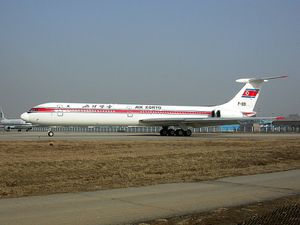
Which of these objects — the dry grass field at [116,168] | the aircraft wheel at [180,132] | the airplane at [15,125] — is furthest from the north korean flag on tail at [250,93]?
the airplane at [15,125]

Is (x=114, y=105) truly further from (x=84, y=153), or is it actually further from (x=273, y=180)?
(x=273, y=180)

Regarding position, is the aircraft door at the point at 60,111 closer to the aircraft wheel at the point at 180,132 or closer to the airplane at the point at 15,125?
the aircraft wheel at the point at 180,132

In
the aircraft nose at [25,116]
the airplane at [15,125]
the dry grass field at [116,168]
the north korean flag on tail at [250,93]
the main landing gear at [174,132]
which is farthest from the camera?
the airplane at [15,125]

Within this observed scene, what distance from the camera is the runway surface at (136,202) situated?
25.2ft

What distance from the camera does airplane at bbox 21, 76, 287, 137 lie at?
4406 cm

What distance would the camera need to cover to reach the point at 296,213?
7789mm

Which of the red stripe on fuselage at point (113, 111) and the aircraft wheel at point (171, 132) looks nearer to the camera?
the red stripe on fuselage at point (113, 111)

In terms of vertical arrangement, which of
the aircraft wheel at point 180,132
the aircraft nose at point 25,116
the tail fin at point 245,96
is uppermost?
the tail fin at point 245,96

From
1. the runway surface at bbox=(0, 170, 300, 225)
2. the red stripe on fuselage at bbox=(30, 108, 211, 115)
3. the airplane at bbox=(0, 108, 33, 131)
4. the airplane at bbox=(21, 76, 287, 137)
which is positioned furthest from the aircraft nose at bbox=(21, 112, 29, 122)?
the airplane at bbox=(0, 108, 33, 131)

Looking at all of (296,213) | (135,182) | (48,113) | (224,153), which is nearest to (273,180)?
(135,182)

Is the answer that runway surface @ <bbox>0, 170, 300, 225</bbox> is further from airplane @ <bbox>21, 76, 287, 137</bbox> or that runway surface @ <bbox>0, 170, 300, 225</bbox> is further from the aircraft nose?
the aircraft nose

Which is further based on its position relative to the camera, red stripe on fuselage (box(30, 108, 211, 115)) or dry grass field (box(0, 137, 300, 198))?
red stripe on fuselage (box(30, 108, 211, 115))

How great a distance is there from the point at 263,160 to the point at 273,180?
645cm

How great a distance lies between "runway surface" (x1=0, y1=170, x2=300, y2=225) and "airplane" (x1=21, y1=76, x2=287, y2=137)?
3271 cm
